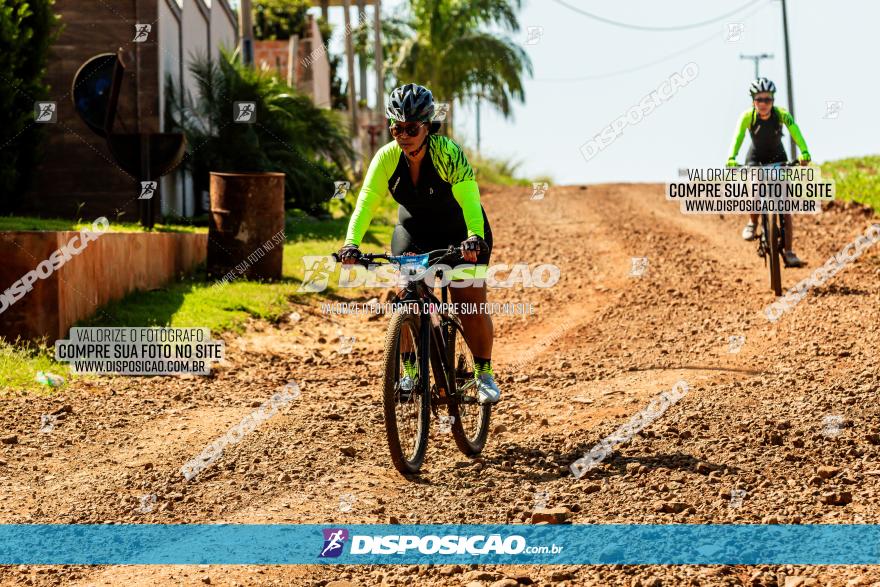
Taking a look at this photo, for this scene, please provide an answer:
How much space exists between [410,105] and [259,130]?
15092 millimetres

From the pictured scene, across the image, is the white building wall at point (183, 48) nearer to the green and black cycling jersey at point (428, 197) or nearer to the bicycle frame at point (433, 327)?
the green and black cycling jersey at point (428, 197)

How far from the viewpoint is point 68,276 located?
11.0 m

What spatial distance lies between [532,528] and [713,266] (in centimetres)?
1149

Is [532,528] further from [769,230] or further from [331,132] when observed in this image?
[331,132]

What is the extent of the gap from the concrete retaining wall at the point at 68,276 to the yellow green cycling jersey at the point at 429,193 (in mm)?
4664

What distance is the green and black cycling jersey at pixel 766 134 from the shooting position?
45.7ft

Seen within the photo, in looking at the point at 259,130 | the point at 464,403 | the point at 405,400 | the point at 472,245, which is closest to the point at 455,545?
the point at 405,400

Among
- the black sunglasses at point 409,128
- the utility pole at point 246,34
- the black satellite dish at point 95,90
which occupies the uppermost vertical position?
the utility pole at point 246,34

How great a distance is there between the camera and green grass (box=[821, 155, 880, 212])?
23562 millimetres

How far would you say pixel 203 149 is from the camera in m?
20.7

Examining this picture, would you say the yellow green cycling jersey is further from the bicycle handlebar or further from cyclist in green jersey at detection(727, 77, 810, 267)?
cyclist in green jersey at detection(727, 77, 810, 267)

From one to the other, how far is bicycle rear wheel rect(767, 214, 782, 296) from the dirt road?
32cm

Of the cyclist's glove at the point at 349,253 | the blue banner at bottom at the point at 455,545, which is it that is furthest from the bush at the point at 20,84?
the blue banner at bottom at the point at 455,545

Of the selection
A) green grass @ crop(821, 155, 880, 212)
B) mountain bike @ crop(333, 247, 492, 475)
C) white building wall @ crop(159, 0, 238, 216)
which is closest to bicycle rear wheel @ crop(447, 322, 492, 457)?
mountain bike @ crop(333, 247, 492, 475)
